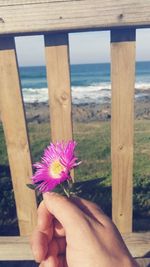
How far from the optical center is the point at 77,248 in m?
1.12

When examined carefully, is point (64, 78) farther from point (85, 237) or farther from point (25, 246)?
point (25, 246)

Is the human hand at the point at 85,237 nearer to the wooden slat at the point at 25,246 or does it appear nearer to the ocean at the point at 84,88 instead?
the wooden slat at the point at 25,246

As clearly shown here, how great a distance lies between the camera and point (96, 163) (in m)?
4.90

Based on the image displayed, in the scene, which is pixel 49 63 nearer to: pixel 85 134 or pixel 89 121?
pixel 85 134

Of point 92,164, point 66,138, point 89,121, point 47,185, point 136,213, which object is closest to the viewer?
point 47,185

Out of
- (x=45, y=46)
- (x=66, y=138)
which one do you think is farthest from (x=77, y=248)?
(x=45, y=46)

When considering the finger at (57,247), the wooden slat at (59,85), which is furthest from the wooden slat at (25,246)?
the finger at (57,247)

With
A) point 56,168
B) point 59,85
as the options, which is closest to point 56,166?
point 56,168

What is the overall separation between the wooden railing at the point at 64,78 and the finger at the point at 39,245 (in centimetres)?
77

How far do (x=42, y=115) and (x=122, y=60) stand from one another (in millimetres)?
8232

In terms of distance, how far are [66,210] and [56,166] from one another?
0.13 metres

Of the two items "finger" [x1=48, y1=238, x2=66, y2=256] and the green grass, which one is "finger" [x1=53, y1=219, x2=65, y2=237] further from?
the green grass

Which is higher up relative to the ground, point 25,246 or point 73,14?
point 73,14

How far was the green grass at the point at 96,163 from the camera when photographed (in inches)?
130
